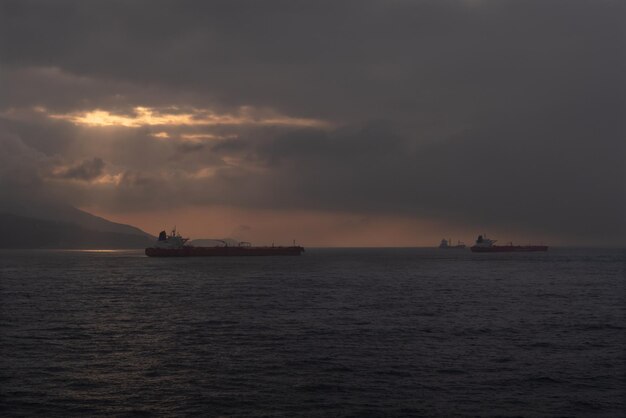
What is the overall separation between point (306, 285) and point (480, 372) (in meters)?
58.1

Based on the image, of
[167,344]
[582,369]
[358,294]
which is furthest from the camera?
[358,294]

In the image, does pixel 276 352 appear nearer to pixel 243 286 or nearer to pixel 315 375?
pixel 315 375

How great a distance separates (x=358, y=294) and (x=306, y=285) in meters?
15.8

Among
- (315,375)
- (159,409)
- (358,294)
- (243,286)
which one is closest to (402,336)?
(315,375)

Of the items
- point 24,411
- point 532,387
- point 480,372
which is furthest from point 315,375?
point 24,411

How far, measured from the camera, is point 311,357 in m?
34.1

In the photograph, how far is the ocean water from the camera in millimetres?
24781

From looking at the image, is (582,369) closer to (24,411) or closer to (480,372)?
(480,372)

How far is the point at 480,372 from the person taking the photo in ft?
100

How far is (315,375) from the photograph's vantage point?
29531 millimetres

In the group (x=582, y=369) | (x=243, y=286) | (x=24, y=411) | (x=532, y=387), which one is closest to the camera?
(x=24, y=411)

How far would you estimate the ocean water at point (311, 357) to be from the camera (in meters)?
24.8

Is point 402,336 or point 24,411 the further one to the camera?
point 402,336

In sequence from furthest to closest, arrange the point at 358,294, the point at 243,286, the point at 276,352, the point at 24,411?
the point at 243,286
the point at 358,294
the point at 276,352
the point at 24,411
